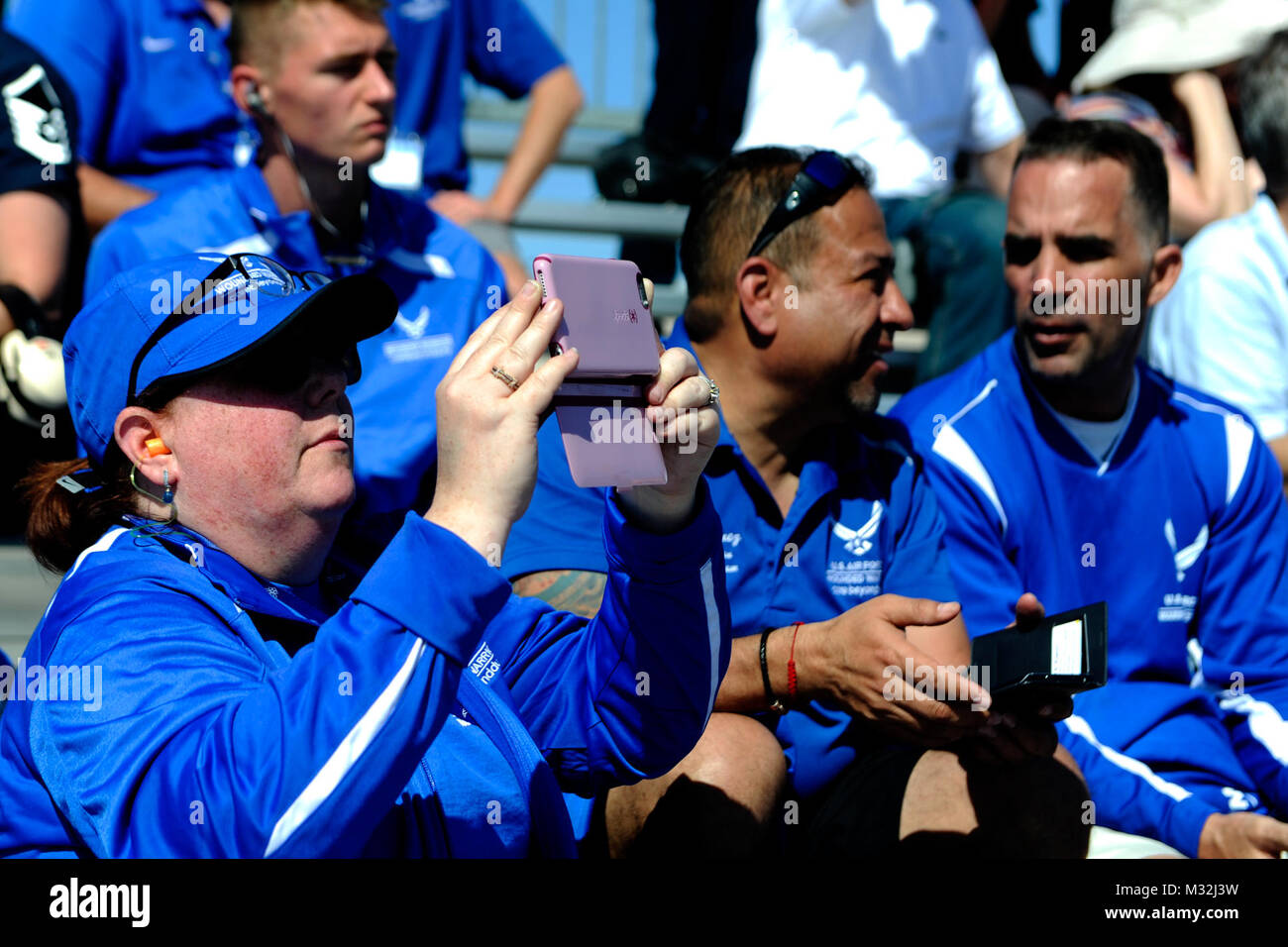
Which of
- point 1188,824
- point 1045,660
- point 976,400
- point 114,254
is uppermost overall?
point 114,254

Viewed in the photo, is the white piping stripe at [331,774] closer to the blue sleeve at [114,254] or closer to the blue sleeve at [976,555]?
the blue sleeve at [976,555]

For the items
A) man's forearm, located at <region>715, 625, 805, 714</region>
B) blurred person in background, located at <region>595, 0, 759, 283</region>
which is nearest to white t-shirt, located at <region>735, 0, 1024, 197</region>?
blurred person in background, located at <region>595, 0, 759, 283</region>

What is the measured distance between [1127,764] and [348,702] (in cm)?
188

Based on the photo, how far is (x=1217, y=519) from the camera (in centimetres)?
299

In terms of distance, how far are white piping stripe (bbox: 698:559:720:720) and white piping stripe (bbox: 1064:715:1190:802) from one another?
1.23 m

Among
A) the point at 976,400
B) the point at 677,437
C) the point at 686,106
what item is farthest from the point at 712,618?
the point at 686,106

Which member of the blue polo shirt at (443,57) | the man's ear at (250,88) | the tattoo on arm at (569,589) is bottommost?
the tattoo on arm at (569,589)

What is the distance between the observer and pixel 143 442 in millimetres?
1694

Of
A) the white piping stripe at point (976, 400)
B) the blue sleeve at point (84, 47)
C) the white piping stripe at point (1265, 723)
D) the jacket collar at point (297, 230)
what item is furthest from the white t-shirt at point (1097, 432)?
the blue sleeve at point (84, 47)

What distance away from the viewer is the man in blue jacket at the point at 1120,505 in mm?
2748

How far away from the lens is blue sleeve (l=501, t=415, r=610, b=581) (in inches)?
96.3

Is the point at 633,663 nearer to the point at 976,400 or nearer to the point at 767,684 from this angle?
the point at 767,684

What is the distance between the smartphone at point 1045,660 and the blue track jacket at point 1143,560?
0.42m
